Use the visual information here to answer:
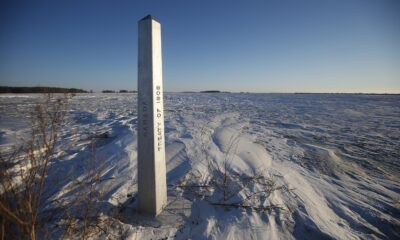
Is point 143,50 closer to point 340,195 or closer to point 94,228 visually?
point 94,228

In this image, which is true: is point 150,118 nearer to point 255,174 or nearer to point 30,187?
point 30,187

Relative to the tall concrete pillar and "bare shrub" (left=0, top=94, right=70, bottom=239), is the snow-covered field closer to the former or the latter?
the tall concrete pillar

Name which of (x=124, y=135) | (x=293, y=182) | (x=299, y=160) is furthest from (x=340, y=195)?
(x=124, y=135)

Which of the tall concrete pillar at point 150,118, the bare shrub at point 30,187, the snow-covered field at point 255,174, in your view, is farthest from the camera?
the snow-covered field at point 255,174

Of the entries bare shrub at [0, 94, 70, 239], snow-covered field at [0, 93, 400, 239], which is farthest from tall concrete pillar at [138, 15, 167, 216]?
bare shrub at [0, 94, 70, 239]

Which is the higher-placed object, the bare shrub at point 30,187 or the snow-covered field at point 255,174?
the bare shrub at point 30,187

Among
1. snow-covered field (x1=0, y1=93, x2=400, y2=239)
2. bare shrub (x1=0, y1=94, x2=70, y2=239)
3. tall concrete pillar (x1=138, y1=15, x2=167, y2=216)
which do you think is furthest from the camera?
snow-covered field (x1=0, y1=93, x2=400, y2=239)

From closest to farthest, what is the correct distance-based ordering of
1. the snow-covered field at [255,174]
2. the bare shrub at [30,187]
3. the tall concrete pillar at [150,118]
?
the bare shrub at [30,187] → the tall concrete pillar at [150,118] → the snow-covered field at [255,174]

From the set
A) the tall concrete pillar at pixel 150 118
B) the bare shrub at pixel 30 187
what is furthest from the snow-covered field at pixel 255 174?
the bare shrub at pixel 30 187

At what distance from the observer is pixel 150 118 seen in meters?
2.24

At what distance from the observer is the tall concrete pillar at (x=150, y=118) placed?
85.8 inches

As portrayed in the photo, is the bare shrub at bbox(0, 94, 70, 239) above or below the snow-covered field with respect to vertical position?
above

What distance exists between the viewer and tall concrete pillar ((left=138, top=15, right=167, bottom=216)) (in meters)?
2.18

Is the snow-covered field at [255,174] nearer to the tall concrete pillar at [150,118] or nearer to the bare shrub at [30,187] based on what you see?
the tall concrete pillar at [150,118]
